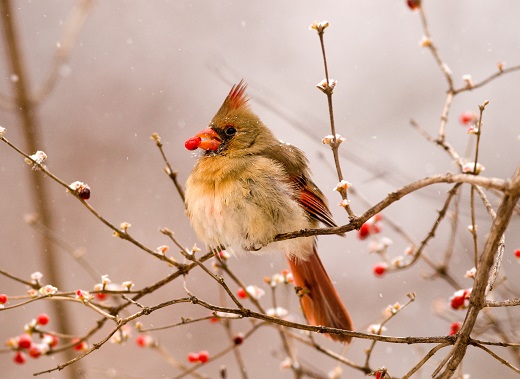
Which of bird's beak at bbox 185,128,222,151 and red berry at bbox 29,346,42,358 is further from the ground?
bird's beak at bbox 185,128,222,151

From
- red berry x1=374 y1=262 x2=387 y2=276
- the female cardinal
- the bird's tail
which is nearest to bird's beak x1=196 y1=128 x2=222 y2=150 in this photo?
the female cardinal

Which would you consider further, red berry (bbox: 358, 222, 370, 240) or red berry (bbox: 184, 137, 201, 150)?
red berry (bbox: 358, 222, 370, 240)

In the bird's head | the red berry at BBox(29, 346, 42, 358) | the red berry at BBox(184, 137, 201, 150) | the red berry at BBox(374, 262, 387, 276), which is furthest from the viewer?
the bird's head

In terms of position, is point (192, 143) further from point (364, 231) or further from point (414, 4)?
point (414, 4)

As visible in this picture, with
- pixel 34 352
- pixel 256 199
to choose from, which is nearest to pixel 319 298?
pixel 256 199

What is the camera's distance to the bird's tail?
3.00 metres

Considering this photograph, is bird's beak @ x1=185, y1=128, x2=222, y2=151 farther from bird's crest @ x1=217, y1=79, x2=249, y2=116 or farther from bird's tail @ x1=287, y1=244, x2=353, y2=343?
bird's tail @ x1=287, y1=244, x2=353, y2=343

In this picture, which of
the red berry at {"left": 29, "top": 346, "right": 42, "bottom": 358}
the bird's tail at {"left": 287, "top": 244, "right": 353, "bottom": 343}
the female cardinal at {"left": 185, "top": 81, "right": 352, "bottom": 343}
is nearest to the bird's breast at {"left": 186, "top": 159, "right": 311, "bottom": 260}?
the female cardinal at {"left": 185, "top": 81, "right": 352, "bottom": 343}

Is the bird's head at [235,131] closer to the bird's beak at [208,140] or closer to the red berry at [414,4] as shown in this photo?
the bird's beak at [208,140]

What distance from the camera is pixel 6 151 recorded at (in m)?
6.02

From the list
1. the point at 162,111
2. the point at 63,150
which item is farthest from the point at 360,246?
the point at 63,150

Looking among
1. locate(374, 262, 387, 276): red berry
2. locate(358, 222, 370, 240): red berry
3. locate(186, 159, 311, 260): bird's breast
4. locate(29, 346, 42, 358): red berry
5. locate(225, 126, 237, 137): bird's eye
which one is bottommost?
locate(374, 262, 387, 276): red berry

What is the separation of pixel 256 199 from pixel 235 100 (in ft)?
1.70

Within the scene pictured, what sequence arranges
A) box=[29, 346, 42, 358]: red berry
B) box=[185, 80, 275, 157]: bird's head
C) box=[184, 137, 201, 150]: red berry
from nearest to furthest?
box=[29, 346, 42, 358]: red berry
box=[184, 137, 201, 150]: red berry
box=[185, 80, 275, 157]: bird's head
